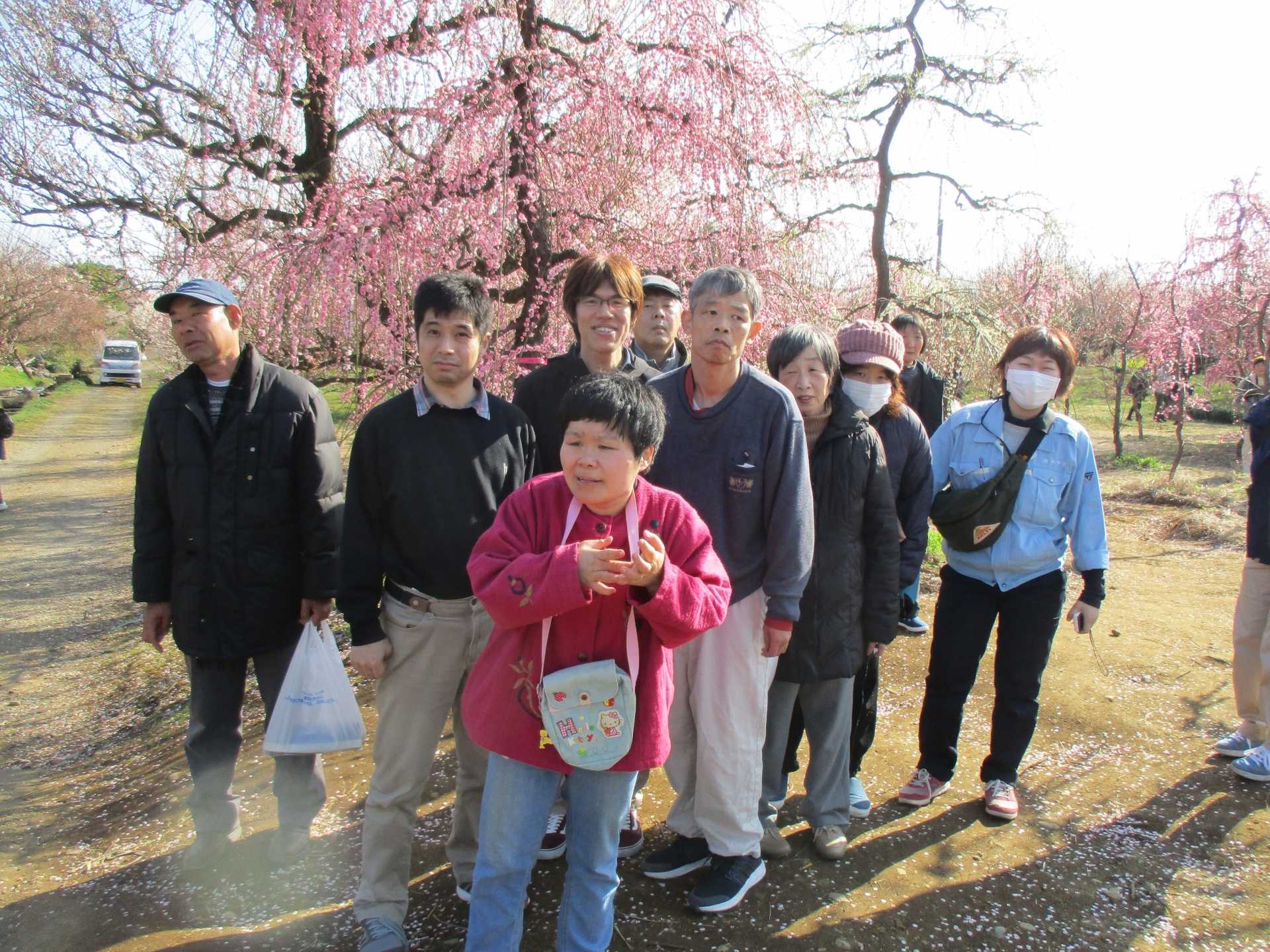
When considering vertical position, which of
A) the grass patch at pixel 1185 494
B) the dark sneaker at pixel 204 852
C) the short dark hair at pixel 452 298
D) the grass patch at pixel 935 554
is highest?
the short dark hair at pixel 452 298

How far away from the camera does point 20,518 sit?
394 inches

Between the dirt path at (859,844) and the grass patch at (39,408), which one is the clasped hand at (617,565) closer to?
the dirt path at (859,844)

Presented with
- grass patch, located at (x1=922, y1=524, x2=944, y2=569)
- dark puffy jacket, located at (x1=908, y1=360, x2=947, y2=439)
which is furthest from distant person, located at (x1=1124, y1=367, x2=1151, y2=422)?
dark puffy jacket, located at (x1=908, y1=360, x2=947, y2=439)

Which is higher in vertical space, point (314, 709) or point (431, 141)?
point (431, 141)

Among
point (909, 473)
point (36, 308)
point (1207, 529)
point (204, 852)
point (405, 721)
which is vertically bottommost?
point (204, 852)

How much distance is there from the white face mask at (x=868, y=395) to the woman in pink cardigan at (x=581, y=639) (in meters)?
1.31

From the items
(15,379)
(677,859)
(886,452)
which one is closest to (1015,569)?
(886,452)

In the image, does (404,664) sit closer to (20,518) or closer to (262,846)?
(262,846)

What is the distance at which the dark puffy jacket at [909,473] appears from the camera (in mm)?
3031

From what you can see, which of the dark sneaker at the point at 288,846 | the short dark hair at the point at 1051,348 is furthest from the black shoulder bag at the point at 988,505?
the dark sneaker at the point at 288,846

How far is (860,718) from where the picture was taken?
304cm

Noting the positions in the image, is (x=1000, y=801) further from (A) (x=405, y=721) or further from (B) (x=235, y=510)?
(B) (x=235, y=510)

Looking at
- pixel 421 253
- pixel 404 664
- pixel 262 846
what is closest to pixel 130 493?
pixel 421 253

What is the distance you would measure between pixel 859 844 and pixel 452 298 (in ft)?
7.74
